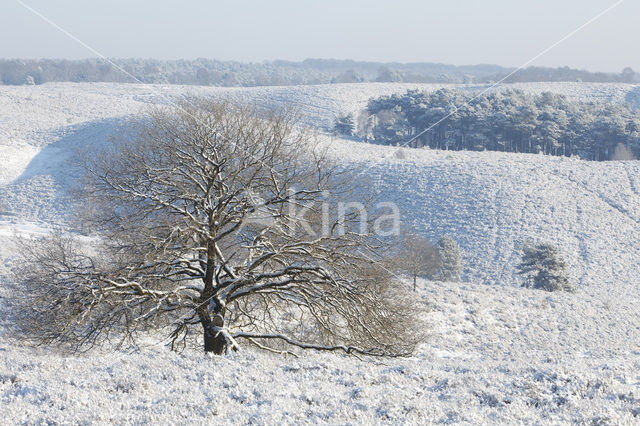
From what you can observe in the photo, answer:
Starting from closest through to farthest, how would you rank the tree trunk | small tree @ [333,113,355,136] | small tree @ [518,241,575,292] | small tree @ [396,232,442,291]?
the tree trunk
small tree @ [396,232,442,291]
small tree @ [518,241,575,292]
small tree @ [333,113,355,136]

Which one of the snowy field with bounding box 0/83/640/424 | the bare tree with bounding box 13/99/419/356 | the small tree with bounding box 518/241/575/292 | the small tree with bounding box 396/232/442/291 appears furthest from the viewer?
the small tree with bounding box 518/241/575/292

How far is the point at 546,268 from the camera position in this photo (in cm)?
3309

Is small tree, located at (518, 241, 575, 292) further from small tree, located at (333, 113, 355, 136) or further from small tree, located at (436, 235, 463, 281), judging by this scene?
small tree, located at (333, 113, 355, 136)

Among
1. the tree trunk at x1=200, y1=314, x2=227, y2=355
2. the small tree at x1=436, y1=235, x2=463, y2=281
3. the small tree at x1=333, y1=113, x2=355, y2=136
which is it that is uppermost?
the small tree at x1=333, y1=113, x2=355, y2=136

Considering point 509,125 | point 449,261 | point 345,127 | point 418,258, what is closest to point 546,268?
point 449,261

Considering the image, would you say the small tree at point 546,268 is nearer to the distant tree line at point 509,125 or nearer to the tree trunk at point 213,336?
the tree trunk at point 213,336

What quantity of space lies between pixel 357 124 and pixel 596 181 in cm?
3896

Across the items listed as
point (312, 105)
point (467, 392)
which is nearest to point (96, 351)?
point (467, 392)

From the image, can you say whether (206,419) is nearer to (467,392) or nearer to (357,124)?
(467,392)

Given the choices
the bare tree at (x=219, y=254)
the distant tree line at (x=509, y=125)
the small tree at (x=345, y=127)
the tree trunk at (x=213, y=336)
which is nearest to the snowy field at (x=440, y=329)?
the tree trunk at (x=213, y=336)

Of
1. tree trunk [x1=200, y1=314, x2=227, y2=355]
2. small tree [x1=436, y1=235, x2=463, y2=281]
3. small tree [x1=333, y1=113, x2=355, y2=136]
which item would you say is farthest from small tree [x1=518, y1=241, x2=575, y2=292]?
small tree [x1=333, y1=113, x2=355, y2=136]

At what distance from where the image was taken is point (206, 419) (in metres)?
6.58

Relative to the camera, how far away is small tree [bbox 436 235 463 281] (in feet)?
110

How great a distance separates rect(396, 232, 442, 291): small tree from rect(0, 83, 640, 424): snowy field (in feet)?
4.63
